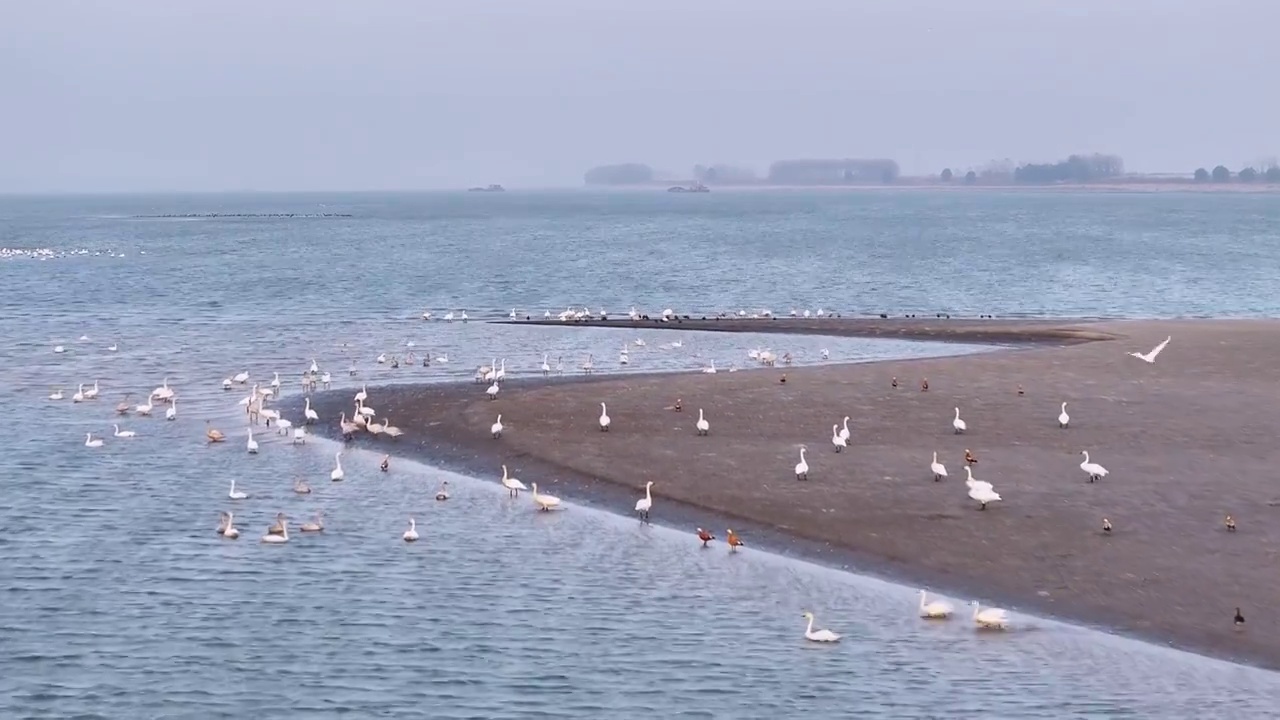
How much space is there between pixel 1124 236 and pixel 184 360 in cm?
A: 10397

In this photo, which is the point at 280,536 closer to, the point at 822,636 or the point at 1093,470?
the point at 822,636

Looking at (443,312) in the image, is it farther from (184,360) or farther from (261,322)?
(184,360)

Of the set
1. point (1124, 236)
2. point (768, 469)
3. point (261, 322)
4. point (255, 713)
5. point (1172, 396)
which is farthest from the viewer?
point (1124, 236)

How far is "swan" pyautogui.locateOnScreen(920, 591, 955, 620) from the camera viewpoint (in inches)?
792

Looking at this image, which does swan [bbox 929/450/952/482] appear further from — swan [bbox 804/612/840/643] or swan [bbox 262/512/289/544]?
swan [bbox 262/512/289/544]

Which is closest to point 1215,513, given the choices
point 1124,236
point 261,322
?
point 261,322

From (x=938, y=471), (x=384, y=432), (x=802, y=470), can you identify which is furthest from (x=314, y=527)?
(x=938, y=471)

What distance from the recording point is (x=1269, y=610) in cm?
1983

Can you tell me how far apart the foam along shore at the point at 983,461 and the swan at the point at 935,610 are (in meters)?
1.11

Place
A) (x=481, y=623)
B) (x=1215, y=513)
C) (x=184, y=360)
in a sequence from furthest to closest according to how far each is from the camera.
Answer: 1. (x=184, y=360)
2. (x=1215, y=513)
3. (x=481, y=623)

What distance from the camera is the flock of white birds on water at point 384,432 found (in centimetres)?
2077

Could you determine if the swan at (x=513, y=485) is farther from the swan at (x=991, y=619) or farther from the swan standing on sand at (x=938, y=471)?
the swan at (x=991, y=619)

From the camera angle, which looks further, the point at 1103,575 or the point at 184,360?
the point at 184,360

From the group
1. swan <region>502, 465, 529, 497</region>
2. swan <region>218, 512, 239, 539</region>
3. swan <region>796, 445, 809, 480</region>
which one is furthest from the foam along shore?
swan <region>218, 512, 239, 539</region>
